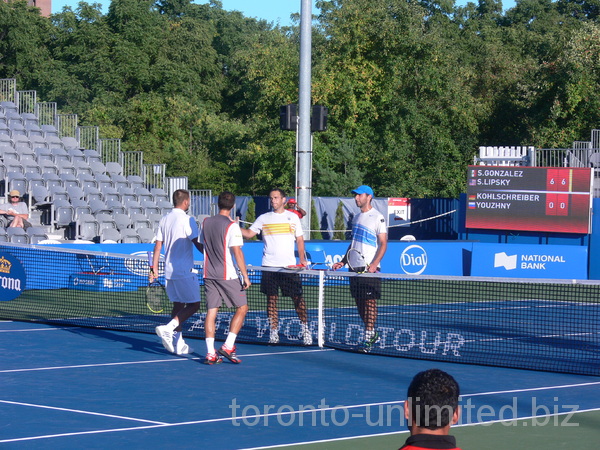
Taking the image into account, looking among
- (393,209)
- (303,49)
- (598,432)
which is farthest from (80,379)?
(393,209)

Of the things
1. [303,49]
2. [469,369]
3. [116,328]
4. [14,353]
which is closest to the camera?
[469,369]

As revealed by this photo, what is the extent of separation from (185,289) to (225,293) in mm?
604

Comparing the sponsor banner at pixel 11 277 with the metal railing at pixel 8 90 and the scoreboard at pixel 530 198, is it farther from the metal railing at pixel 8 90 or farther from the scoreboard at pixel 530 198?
the scoreboard at pixel 530 198

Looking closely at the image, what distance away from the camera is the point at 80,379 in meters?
9.86

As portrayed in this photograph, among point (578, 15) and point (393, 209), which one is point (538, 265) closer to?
point (393, 209)

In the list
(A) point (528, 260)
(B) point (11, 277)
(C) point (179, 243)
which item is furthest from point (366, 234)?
(A) point (528, 260)

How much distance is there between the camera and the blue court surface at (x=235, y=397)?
751 centimetres

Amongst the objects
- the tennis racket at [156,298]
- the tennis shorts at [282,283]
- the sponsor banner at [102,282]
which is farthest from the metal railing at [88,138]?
the tennis shorts at [282,283]

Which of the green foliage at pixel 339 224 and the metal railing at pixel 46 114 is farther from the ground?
the metal railing at pixel 46 114

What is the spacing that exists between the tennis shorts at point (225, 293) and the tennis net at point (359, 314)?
124 cm

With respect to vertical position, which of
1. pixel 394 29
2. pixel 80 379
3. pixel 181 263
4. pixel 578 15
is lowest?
pixel 80 379

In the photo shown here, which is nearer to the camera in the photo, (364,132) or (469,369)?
(469,369)

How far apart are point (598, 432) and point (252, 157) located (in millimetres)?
41688

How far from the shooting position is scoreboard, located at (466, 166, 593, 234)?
25516mm
